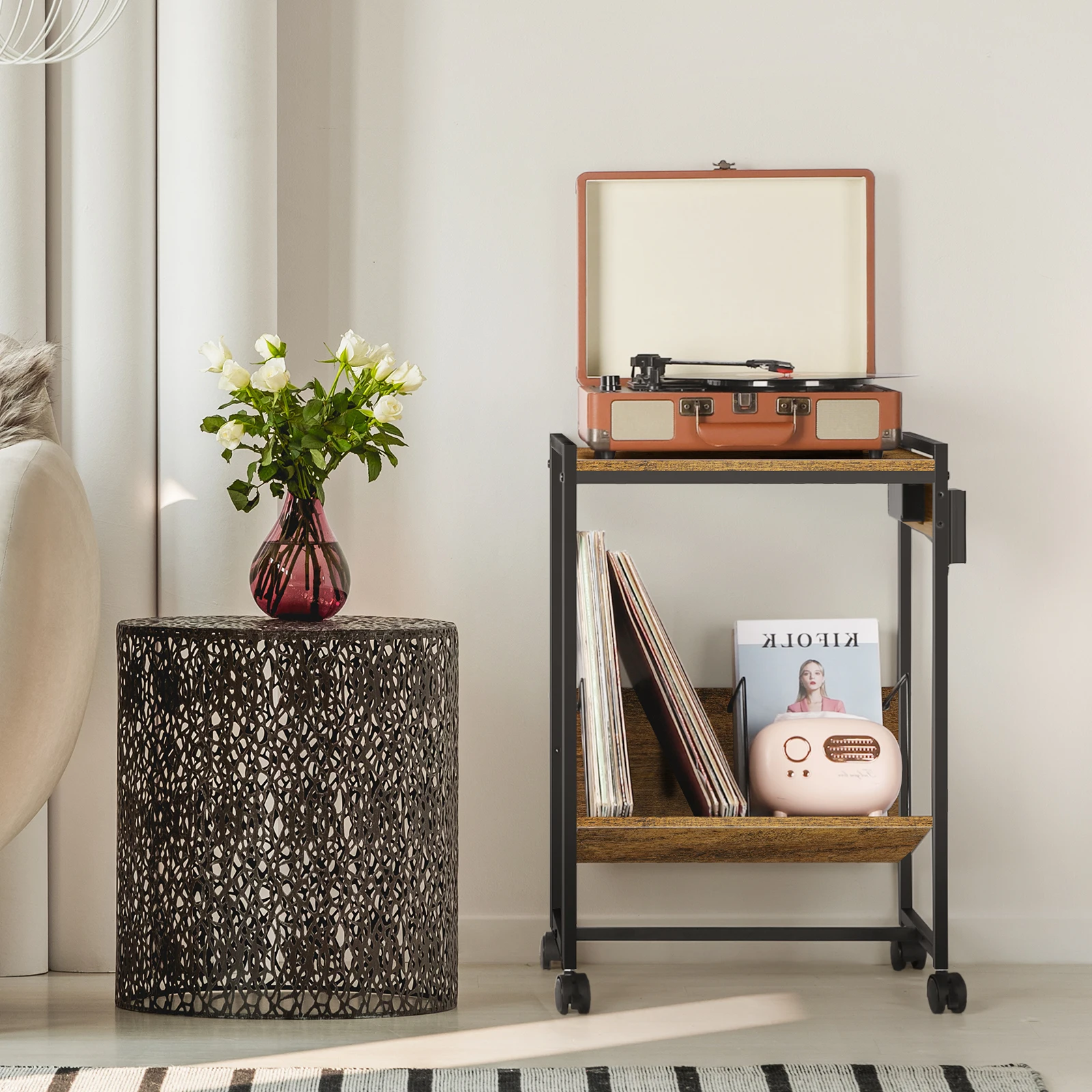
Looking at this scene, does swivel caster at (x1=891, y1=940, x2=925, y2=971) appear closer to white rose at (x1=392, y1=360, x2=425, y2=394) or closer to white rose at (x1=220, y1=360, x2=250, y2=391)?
white rose at (x1=392, y1=360, x2=425, y2=394)

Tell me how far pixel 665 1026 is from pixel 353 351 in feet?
3.42

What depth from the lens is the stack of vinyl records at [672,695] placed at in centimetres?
196

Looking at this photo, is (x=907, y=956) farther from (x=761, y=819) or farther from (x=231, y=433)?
(x=231, y=433)

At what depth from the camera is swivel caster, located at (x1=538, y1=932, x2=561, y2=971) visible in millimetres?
2111

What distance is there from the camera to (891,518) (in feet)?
7.18

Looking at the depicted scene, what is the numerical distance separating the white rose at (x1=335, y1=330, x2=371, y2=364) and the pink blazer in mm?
841

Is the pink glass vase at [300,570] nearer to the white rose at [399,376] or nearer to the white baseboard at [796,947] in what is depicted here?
the white rose at [399,376]

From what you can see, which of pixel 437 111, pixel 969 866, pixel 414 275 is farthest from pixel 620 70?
pixel 969 866

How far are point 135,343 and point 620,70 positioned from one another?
885 millimetres

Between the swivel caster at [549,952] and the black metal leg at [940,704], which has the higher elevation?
the black metal leg at [940,704]

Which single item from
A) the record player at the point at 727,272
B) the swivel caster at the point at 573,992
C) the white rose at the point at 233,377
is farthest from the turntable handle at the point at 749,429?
the swivel caster at the point at 573,992

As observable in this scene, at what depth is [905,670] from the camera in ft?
7.01

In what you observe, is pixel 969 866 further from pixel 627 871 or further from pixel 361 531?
pixel 361 531

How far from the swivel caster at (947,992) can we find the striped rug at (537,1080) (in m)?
0.19
